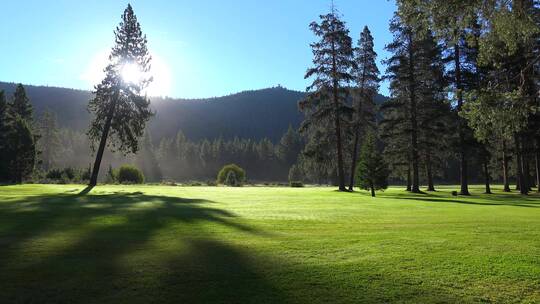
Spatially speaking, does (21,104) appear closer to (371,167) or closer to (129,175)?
(129,175)

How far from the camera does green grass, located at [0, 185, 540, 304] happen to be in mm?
6246

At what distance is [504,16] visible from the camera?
11.4 metres

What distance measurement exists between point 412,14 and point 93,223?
11.2 meters

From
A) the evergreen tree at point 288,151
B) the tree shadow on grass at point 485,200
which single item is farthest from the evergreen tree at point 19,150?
the evergreen tree at point 288,151

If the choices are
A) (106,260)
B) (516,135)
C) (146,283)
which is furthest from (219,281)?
(516,135)

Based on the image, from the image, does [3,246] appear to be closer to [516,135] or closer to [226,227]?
[226,227]

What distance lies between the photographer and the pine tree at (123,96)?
1428 inches

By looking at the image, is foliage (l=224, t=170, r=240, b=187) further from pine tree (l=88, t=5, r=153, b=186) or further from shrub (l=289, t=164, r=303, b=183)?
shrub (l=289, t=164, r=303, b=183)

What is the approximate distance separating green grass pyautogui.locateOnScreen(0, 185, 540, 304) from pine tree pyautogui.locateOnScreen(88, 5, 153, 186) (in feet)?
81.3

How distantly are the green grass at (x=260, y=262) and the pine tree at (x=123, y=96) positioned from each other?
2478cm

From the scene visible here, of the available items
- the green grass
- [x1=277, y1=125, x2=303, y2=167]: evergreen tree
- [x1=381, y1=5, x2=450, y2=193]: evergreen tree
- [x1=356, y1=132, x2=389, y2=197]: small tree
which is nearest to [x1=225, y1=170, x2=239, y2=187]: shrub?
[x1=381, y1=5, x2=450, y2=193]: evergreen tree

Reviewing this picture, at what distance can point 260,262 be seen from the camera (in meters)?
7.74

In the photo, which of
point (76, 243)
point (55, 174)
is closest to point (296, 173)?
point (55, 174)

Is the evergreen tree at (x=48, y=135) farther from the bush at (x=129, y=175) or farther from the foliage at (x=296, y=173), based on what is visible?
the bush at (x=129, y=175)
